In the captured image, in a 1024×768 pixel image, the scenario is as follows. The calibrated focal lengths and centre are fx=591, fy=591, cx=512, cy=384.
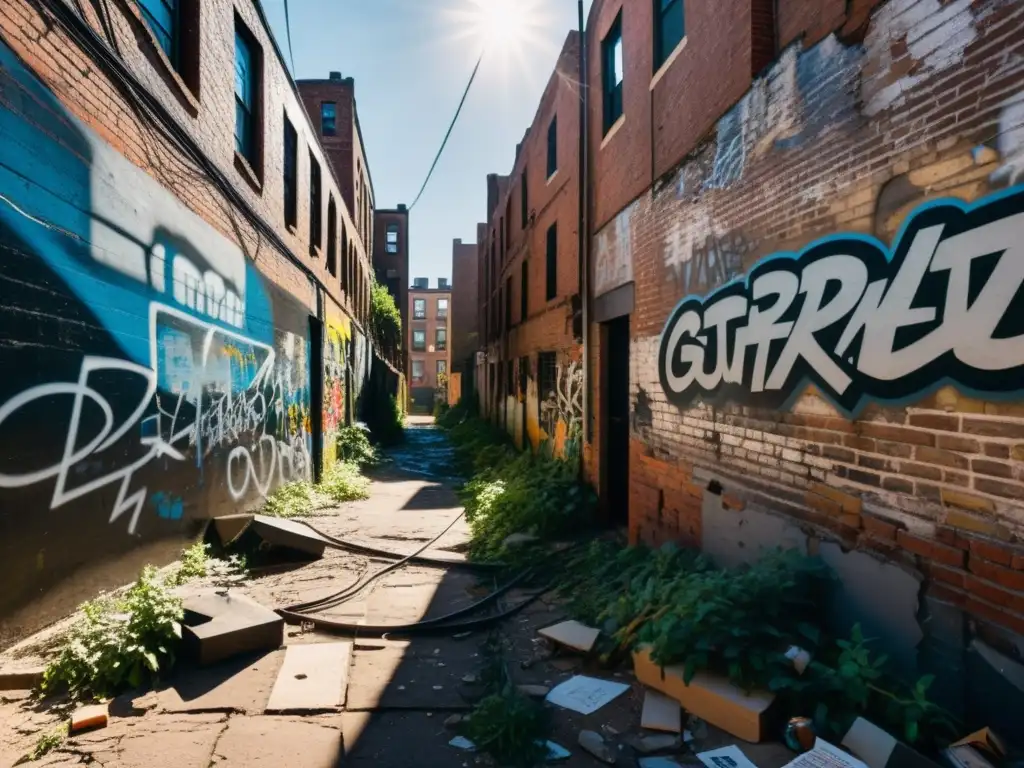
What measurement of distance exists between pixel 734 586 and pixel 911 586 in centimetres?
88

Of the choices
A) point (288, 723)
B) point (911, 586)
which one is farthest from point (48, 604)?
point (911, 586)

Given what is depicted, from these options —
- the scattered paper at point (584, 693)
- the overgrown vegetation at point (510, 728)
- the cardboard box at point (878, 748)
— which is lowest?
the scattered paper at point (584, 693)

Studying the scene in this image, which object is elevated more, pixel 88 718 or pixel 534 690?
pixel 88 718

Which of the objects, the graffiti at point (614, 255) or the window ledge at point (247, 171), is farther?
the window ledge at point (247, 171)

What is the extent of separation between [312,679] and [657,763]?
215cm

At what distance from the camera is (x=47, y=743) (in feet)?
9.48

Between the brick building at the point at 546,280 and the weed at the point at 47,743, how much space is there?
266 inches

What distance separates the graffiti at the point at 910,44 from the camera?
8.67 ft

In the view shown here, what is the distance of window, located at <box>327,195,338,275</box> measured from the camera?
14.4 metres

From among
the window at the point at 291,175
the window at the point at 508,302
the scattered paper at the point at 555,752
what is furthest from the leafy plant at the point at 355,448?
the scattered paper at the point at 555,752

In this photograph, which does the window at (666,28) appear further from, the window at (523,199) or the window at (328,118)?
the window at (328,118)

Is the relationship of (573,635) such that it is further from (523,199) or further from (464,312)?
(464,312)

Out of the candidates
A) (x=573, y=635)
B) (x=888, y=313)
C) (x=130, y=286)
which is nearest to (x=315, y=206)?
(x=130, y=286)

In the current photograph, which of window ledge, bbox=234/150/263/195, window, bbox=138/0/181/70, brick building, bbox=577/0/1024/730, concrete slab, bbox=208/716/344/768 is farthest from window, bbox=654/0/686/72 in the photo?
concrete slab, bbox=208/716/344/768
